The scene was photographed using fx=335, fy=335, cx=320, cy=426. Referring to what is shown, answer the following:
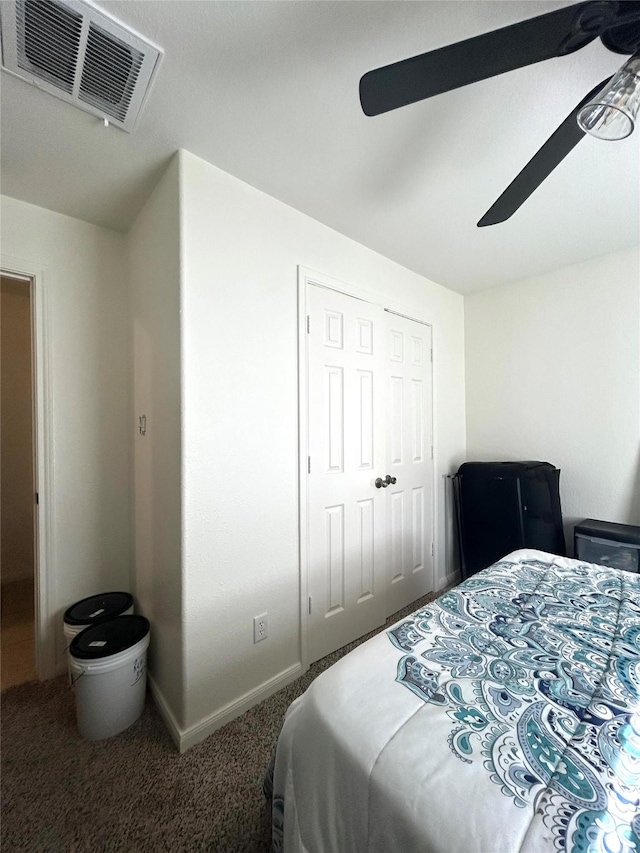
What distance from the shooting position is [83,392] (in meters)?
1.92

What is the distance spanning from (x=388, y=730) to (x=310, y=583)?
1175 millimetres

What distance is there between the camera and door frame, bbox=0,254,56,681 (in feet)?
5.85

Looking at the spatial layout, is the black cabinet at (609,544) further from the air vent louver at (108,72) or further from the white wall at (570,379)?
the air vent louver at (108,72)

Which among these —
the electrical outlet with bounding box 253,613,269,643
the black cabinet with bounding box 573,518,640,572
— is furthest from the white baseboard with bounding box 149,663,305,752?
the black cabinet with bounding box 573,518,640,572

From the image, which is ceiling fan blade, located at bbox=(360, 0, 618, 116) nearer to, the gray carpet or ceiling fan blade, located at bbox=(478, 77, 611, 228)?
ceiling fan blade, located at bbox=(478, 77, 611, 228)

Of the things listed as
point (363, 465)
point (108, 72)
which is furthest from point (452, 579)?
point (108, 72)

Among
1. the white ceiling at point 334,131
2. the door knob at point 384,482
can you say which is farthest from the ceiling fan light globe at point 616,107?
the door knob at point 384,482

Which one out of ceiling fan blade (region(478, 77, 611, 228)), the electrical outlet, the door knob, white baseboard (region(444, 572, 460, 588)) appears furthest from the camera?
white baseboard (region(444, 572, 460, 588))

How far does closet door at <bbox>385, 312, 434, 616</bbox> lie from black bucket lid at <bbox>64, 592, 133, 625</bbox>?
163cm

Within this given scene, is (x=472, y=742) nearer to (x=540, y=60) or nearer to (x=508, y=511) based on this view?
(x=540, y=60)

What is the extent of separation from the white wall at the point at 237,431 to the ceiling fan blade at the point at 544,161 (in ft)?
3.16

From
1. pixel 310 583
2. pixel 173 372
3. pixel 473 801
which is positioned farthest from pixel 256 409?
pixel 473 801

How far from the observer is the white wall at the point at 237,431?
1428 millimetres

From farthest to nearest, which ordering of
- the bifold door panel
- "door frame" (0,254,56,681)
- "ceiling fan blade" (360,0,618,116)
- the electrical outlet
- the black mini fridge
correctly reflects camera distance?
the black mini fridge < the bifold door panel < "door frame" (0,254,56,681) < the electrical outlet < "ceiling fan blade" (360,0,618,116)
